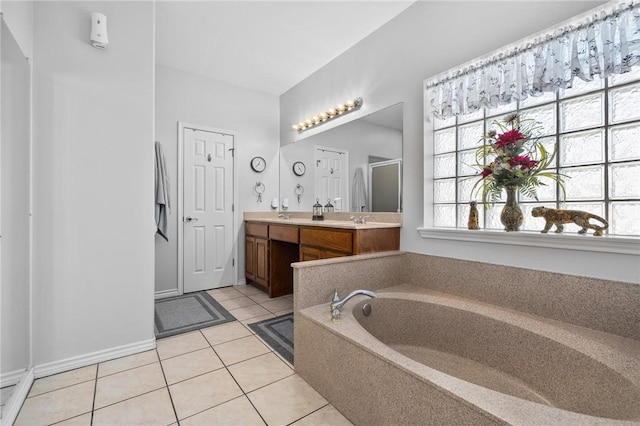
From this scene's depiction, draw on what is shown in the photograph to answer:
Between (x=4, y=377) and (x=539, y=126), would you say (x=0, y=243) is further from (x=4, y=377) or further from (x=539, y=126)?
(x=539, y=126)

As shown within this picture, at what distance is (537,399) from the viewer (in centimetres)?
138

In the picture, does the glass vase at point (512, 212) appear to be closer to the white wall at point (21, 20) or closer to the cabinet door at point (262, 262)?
the cabinet door at point (262, 262)

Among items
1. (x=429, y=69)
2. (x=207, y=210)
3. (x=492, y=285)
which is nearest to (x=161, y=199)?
(x=207, y=210)

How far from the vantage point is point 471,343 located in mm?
1690

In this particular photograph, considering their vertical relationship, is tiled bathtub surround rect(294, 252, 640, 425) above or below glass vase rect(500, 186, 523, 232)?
below

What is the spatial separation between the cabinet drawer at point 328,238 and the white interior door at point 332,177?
0.63 metres

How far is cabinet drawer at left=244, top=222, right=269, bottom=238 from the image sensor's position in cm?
336

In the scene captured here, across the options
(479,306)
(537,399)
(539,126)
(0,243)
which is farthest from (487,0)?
(0,243)

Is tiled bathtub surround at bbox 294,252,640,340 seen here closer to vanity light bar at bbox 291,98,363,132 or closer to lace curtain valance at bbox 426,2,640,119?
lace curtain valance at bbox 426,2,640,119

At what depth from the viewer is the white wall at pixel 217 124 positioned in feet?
10.9

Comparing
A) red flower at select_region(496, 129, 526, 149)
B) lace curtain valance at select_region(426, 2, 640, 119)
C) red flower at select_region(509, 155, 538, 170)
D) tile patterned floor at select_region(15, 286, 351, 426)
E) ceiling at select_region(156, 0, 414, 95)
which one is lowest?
tile patterned floor at select_region(15, 286, 351, 426)

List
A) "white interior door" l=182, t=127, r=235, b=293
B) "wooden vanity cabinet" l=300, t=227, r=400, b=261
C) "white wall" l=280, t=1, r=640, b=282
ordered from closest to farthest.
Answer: "white wall" l=280, t=1, r=640, b=282 < "wooden vanity cabinet" l=300, t=227, r=400, b=261 < "white interior door" l=182, t=127, r=235, b=293

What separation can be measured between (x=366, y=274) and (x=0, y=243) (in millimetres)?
1977

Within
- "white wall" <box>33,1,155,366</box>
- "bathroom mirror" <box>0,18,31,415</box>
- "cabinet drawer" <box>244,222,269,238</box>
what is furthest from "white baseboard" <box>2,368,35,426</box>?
"cabinet drawer" <box>244,222,269,238</box>
